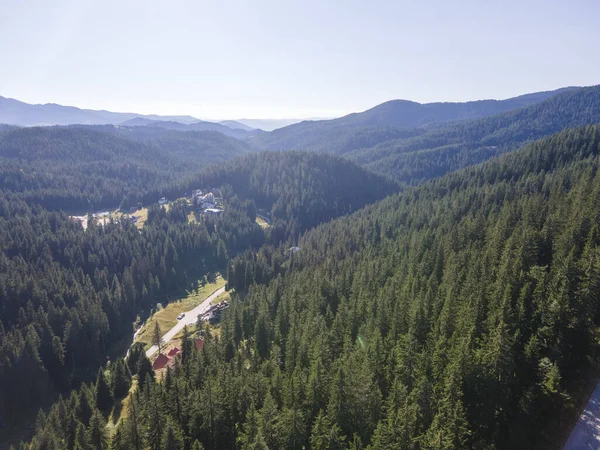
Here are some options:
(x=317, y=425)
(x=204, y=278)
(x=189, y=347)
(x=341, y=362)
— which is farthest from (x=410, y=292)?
Result: (x=204, y=278)

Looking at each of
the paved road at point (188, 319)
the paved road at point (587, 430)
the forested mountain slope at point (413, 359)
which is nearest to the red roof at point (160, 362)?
the paved road at point (188, 319)

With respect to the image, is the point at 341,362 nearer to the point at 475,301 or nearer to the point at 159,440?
the point at 475,301

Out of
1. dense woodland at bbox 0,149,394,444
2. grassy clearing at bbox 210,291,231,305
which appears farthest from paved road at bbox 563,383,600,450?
grassy clearing at bbox 210,291,231,305

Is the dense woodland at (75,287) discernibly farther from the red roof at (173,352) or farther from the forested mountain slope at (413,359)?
the forested mountain slope at (413,359)

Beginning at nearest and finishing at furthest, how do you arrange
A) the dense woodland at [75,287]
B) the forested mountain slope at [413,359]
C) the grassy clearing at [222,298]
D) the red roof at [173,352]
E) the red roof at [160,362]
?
the forested mountain slope at [413,359]
the red roof at [160,362]
the dense woodland at [75,287]
the red roof at [173,352]
the grassy clearing at [222,298]

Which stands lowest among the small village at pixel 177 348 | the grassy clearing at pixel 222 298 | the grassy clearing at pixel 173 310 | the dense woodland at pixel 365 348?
the grassy clearing at pixel 173 310

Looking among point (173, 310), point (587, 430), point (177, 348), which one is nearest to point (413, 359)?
point (587, 430)

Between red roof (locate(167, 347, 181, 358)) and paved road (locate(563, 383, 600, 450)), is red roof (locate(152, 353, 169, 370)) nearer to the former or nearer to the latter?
red roof (locate(167, 347, 181, 358))

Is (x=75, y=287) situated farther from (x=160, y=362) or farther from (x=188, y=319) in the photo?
(x=160, y=362)
